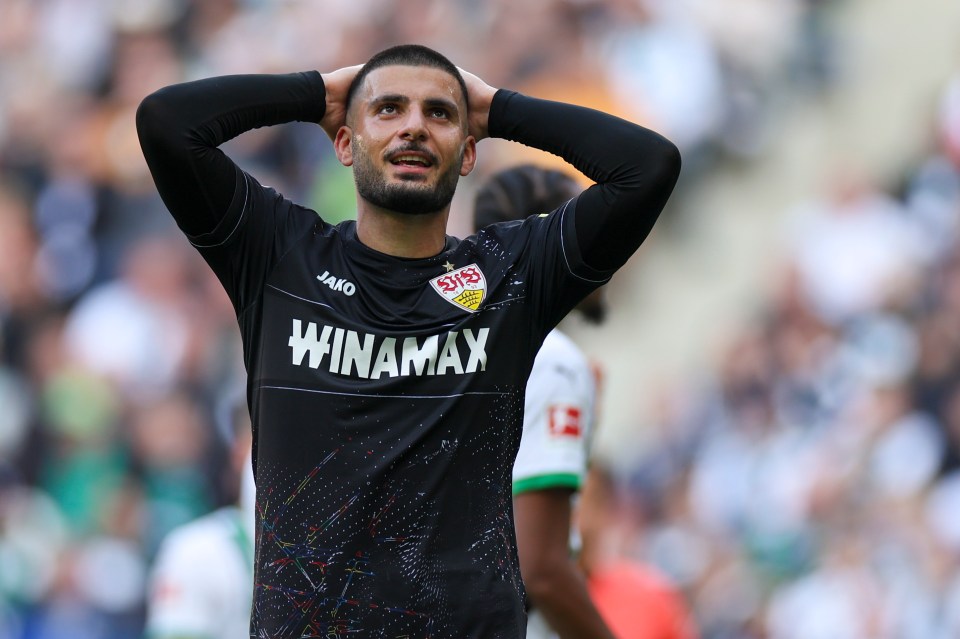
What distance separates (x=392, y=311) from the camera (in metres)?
3.15

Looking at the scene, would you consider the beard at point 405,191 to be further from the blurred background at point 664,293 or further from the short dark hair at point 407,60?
the blurred background at point 664,293

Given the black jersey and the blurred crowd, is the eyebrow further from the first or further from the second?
the blurred crowd

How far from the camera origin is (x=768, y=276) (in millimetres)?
10516

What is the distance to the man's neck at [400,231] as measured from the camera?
326cm

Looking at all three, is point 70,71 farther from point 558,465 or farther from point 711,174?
point 558,465

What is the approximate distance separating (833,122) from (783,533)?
338 cm

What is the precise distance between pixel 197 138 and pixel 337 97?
36cm

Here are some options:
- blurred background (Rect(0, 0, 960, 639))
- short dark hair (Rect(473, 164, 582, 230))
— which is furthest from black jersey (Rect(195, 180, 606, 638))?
blurred background (Rect(0, 0, 960, 639))

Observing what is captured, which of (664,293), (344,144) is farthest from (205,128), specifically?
(664,293)

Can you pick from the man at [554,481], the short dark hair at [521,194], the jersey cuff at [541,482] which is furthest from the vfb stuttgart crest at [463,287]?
the short dark hair at [521,194]

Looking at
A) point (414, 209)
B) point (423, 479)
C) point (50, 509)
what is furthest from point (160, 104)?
point (50, 509)

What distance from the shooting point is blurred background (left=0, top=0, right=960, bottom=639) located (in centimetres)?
905

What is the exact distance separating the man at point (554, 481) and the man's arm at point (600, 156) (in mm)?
792

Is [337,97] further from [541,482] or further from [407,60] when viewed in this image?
[541,482]
